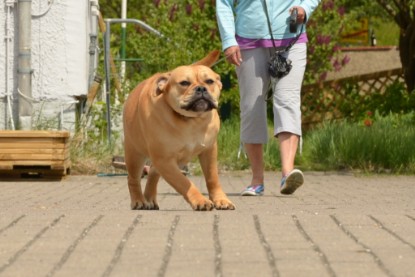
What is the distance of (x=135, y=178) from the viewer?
29.2ft

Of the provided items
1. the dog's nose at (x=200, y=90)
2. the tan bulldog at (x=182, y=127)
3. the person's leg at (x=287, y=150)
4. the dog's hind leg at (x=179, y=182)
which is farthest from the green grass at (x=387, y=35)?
the dog's hind leg at (x=179, y=182)

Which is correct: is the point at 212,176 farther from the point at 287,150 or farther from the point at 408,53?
the point at 408,53

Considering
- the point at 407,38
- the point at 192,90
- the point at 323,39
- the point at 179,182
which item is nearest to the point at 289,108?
the point at 192,90

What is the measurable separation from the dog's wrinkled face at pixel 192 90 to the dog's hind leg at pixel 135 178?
0.64m

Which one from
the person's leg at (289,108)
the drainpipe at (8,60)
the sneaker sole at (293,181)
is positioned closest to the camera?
the sneaker sole at (293,181)

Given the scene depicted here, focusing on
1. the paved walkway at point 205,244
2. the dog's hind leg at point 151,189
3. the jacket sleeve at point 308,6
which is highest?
the jacket sleeve at point 308,6

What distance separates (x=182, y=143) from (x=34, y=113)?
Result: 7299 mm

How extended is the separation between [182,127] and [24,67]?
7122mm

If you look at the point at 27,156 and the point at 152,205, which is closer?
the point at 152,205

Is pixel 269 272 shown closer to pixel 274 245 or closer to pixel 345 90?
pixel 274 245

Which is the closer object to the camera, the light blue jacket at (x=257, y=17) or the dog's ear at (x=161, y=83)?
the dog's ear at (x=161, y=83)

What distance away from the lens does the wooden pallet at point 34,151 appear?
13992 mm

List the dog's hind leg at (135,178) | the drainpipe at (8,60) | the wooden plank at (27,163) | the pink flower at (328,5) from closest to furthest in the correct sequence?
the dog's hind leg at (135,178) → the wooden plank at (27,163) → the drainpipe at (8,60) → the pink flower at (328,5)

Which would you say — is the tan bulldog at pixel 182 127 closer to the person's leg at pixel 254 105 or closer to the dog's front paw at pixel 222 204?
the dog's front paw at pixel 222 204
